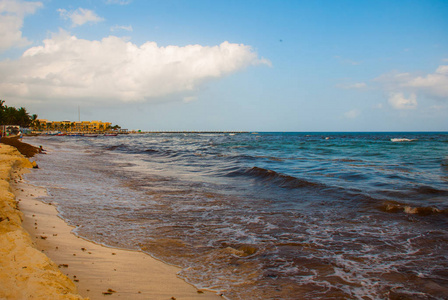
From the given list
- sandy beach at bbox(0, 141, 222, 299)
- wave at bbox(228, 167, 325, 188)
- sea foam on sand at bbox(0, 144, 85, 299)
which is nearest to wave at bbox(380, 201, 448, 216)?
wave at bbox(228, 167, 325, 188)

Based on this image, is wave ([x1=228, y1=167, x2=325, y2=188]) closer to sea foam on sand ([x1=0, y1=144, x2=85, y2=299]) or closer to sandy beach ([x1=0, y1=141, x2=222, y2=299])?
sandy beach ([x1=0, y1=141, x2=222, y2=299])

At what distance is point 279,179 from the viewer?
13.6 m

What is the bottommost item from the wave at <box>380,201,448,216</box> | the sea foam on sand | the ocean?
the ocean

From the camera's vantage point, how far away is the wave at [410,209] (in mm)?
7941

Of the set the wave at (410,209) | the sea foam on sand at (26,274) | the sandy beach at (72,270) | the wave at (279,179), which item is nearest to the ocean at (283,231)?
the wave at (410,209)

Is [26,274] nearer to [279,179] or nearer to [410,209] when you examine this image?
[410,209]

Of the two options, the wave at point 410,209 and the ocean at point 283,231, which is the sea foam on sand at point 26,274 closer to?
the ocean at point 283,231

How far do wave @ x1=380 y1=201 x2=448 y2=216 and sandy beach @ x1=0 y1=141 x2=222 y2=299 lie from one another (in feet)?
22.3

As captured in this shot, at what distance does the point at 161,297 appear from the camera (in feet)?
11.3

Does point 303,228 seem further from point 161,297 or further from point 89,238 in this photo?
point 89,238

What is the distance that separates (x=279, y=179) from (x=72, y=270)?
1077 cm

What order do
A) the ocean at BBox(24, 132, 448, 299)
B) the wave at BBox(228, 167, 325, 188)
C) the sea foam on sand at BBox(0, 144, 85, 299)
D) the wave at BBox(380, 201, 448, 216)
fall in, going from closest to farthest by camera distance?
the sea foam on sand at BBox(0, 144, 85, 299) → the ocean at BBox(24, 132, 448, 299) → the wave at BBox(380, 201, 448, 216) → the wave at BBox(228, 167, 325, 188)

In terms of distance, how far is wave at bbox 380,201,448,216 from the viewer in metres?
7.94

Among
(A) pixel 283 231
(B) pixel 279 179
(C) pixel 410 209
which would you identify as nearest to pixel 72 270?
(A) pixel 283 231
